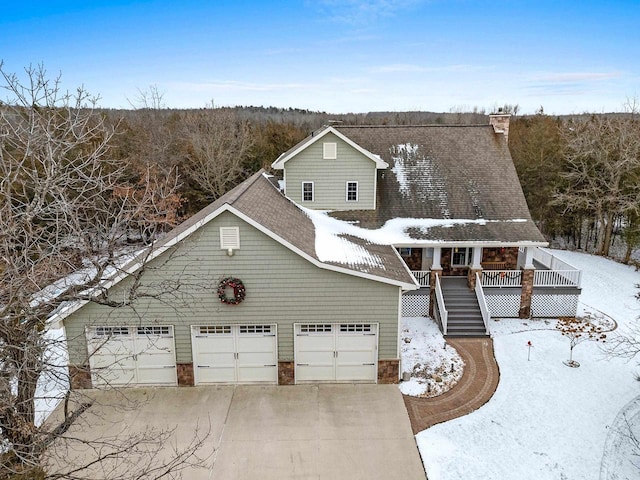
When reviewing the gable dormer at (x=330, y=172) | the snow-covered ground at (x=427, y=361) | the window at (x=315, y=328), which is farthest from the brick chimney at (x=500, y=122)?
the window at (x=315, y=328)

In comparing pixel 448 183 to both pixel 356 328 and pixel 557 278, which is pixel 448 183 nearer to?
pixel 557 278

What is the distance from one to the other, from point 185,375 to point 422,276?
10.0m

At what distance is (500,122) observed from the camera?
71.0 feet

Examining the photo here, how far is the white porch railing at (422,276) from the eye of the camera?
18.5m

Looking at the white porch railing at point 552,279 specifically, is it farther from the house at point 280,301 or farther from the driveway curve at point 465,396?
the driveway curve at point 465,396

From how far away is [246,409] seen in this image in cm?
1240

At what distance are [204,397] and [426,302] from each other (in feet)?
31.7

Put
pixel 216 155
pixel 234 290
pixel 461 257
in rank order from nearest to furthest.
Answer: pixel 234 290, pixel 461 257, pixel 216 155

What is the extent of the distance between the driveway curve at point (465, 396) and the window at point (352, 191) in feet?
24.6

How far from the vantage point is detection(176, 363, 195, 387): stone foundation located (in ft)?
43.9

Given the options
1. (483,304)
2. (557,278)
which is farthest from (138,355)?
(557,278)

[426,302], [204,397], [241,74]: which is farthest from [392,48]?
[204,397]

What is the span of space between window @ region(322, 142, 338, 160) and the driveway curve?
9.04 metres

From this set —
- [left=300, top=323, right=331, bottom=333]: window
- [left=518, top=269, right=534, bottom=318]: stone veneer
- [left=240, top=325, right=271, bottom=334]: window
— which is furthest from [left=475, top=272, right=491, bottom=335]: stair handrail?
[left=240, top=325, right=271, bottom=334]: window
